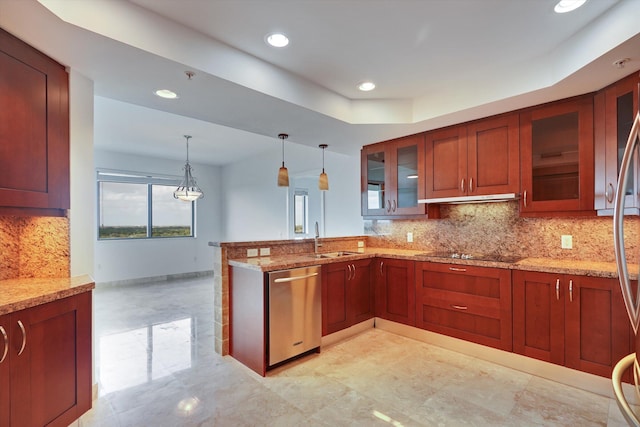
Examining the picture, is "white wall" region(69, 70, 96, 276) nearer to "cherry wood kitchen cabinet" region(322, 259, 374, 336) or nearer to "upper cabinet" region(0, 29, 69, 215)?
"upper cabinet" region(0, 29, 69, 215)

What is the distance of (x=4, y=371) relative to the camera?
1.38m

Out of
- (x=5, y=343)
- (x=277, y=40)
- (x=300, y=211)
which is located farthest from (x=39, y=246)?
(x=300, y=211)

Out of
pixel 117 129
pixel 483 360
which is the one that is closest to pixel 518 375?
pixel 483 360

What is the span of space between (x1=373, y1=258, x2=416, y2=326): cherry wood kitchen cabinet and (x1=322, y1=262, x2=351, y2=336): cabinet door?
1.55 ft

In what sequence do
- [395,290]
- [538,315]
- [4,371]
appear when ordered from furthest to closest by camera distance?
[395,290] < [538,315] < [4,371]

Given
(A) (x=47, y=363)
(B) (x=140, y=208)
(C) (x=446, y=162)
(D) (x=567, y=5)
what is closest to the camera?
(A) (x=47, y=363)

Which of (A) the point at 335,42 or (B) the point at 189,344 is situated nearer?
(A) the point at 335,42

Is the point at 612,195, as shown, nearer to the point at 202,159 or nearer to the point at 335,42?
the point at 335,42

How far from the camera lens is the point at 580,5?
5.82ft

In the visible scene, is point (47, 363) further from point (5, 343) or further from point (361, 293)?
point (361, 293)

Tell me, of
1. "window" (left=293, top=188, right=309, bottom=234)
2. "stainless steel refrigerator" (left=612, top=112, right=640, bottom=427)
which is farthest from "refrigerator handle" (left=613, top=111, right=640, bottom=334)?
"window" (left=293, top=188, right=309, bottom=234)

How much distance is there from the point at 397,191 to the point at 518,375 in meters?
2.15

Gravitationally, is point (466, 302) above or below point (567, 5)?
below

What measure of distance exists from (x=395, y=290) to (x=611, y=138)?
7.44 ft
